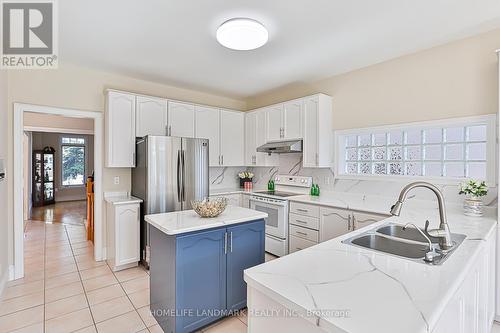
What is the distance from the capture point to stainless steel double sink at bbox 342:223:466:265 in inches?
59.7

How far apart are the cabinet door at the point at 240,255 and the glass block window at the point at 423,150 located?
1861 mm

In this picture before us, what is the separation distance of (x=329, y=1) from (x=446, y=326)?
6.99ft

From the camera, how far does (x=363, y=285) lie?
98 cm

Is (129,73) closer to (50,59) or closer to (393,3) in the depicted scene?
(50,59)

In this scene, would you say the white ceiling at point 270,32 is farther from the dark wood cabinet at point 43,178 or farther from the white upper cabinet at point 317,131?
the dark wood cabinet at point 43,178

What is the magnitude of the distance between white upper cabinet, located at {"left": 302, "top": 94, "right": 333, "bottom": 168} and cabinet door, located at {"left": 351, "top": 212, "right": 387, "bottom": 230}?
38.3 inches

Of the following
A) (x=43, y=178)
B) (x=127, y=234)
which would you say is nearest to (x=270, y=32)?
(x=127, y=234)

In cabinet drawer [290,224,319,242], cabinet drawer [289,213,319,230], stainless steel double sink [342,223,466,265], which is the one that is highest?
stainless steel double sink [342,223,466,265]

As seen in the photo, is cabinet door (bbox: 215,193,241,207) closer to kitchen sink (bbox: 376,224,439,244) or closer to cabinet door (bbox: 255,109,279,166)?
cabinet door (bbox: 255,109,279,166)

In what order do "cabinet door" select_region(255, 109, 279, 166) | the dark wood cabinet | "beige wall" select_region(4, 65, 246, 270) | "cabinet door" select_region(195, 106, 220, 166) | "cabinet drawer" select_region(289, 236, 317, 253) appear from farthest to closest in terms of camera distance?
the dark wood cabinet < "cabinet door" select_region(255, 109, 279, 166) < "cabinet door" select_region(195, 106, 220, 166) < "cabinet drawer" select_region(289, 236, 317, 253) < "beige wall" select_region(4, 65, 246, 270)

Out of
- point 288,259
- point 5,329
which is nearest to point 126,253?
point 5,329

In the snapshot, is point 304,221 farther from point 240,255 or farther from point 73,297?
point 73,297

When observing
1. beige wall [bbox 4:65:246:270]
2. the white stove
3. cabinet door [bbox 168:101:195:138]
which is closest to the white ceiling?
beige wall [bbox 4:65:246:270]

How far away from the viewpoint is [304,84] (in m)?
4.04
